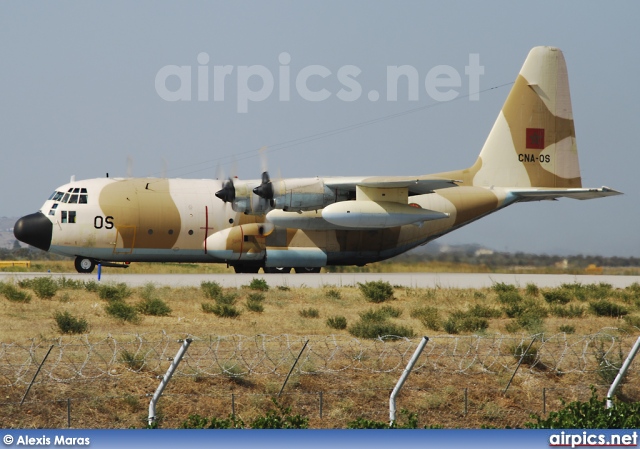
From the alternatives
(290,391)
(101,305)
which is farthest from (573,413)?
(101,305)

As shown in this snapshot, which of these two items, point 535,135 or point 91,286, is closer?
point 91,286

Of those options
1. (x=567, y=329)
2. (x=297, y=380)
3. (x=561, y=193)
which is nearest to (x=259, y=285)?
(x=567, y=329)

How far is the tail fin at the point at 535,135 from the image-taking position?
40594 mm

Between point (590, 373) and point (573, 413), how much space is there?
5.43 metres

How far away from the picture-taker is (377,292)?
2909 cm

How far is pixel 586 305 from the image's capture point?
2953 cm

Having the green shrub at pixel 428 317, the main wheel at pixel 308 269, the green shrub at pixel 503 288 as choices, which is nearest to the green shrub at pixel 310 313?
the green shrub at pixel 428 317

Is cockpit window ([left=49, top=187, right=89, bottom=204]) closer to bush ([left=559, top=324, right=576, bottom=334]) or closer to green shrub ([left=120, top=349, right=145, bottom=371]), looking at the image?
green shrub ([left=120, top=349, right=145, bottom=371])

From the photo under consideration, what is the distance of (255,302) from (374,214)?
8597mm

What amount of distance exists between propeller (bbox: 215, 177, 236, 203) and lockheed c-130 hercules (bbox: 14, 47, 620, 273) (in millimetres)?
39

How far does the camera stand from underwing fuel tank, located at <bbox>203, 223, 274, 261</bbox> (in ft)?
116

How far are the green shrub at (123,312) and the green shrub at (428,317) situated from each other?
292 inches

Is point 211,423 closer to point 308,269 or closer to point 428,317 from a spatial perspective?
point 428,317

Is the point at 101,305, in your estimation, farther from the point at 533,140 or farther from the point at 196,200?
the point at 533,140
